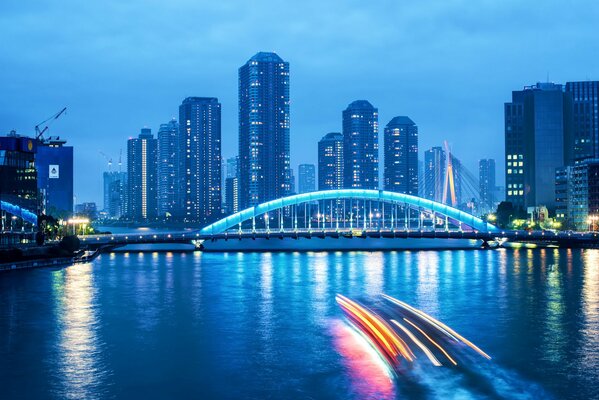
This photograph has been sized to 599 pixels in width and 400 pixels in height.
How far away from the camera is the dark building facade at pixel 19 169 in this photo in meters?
115

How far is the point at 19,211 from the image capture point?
322 ft

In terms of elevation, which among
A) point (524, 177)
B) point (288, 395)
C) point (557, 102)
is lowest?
point (288, 395)

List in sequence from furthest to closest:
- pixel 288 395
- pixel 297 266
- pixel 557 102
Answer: pixel 557 102, pixel 297 266, pixel 288 395

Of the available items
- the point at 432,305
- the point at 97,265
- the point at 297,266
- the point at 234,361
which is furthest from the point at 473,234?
the point at 234,361

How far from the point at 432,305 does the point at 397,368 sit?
1821cm

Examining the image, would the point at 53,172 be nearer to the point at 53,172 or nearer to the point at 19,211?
the point at 53,172

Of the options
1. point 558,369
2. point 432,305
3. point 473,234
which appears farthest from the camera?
point 473,234

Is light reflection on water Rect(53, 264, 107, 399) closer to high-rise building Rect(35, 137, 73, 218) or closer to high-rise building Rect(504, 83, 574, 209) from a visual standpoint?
high-rise building Rect(35, 137, 73, 218)

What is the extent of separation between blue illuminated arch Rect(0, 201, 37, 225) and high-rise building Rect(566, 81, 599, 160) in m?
135

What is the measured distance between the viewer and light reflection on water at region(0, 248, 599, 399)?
2223cm

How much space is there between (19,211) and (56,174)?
141 feet

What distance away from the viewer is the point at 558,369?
24078mm

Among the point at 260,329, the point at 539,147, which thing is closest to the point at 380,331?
the point at 260,329

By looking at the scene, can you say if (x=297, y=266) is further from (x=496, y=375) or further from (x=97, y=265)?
(x=496, y=375)
